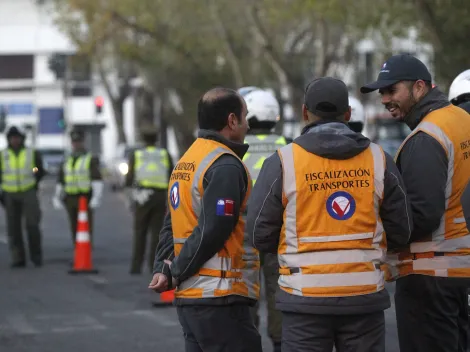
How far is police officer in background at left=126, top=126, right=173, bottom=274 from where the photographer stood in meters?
16.0

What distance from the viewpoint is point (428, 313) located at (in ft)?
21.5

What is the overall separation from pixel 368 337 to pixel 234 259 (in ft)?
2.60

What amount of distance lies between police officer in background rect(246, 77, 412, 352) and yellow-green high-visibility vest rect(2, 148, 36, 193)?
12556 millimetres

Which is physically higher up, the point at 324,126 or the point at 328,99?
the point at 328,99

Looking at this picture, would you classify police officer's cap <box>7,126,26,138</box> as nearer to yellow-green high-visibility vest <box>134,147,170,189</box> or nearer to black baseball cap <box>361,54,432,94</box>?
yellow-green high-visibility vest <box>134,147,170,189</box>

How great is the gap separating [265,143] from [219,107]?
116 inches

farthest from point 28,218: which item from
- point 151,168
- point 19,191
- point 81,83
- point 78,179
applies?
point 81,83

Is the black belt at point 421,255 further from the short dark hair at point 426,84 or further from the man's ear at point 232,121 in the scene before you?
the man's ear at point 232,121

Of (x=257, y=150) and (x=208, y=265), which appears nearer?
(x=208, y=265)

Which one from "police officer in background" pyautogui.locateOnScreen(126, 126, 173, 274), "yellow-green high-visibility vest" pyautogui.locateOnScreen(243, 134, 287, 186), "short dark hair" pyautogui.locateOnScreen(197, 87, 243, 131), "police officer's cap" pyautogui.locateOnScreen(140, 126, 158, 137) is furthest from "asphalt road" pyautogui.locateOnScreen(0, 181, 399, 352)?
"short dark hair" pyautogui.locateOnScreen(197, 87, 243, 131)

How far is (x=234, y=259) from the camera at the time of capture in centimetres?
621

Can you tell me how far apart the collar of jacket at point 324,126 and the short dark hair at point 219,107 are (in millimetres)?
489

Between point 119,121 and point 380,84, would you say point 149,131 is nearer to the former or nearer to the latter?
point 380,84

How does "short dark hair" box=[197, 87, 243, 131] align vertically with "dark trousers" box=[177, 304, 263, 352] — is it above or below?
above
